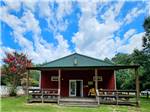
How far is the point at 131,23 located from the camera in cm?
2884

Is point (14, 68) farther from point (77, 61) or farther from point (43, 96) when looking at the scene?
point (43, 96)

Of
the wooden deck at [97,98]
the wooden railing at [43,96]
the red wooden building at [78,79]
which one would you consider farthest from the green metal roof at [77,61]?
the wooden railing at [43,96]

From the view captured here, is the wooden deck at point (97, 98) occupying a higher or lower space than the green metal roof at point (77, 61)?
lower

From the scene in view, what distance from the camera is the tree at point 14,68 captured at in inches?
1089

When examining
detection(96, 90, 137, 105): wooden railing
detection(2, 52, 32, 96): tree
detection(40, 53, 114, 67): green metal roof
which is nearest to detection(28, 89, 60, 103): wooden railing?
detection(96, 90, 137, 105): wooden railing

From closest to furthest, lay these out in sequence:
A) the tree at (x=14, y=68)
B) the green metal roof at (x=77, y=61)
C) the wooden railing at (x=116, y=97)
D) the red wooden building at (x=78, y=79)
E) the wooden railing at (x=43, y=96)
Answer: the wooden railing at (x=116, y=97) < the wooden railing at (x=43, y=96) < the green metal roof at (x=77, y=61) < the red wooden building at (x=78, y=79) < the tree at (x=14, y=68)

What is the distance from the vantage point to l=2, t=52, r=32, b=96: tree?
90.8ft

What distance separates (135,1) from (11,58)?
596 inches

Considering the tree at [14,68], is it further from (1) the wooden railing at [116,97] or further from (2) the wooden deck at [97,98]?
(1) the wooden railing at [116,97]

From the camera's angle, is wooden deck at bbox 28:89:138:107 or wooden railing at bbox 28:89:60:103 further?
wooden railing at bbox 28:89:60:103

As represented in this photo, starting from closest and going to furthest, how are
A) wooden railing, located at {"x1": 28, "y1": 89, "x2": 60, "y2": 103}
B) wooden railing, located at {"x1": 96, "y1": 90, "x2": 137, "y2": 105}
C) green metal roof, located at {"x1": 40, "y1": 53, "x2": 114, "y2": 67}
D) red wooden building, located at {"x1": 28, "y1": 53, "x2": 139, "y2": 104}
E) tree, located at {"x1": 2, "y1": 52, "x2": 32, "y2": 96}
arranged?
wooden railing, located at {"x1": 96, "y1": 90, "x2": 137, "y2": 105}, wooden railing, located at {"x1": 28, "y1": 89, "x2": 60, "y2": 103}, green metal roof, located at {"x1": 40, "y1": 53, "x2": 114, "y2": 67}, red wooden building, located at {"x1": 28, "y1": 53, "x2": 139, "y2": 104}, tree, located at {"x1": 2, "y1": 52, "x2": 32, "y2": 96}

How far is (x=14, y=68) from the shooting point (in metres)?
27.5

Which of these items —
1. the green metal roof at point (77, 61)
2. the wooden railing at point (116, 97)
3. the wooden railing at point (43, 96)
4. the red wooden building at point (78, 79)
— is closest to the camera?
the wooden railing at point (116, 97)

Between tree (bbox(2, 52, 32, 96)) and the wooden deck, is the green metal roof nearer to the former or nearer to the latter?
the wooden deck
